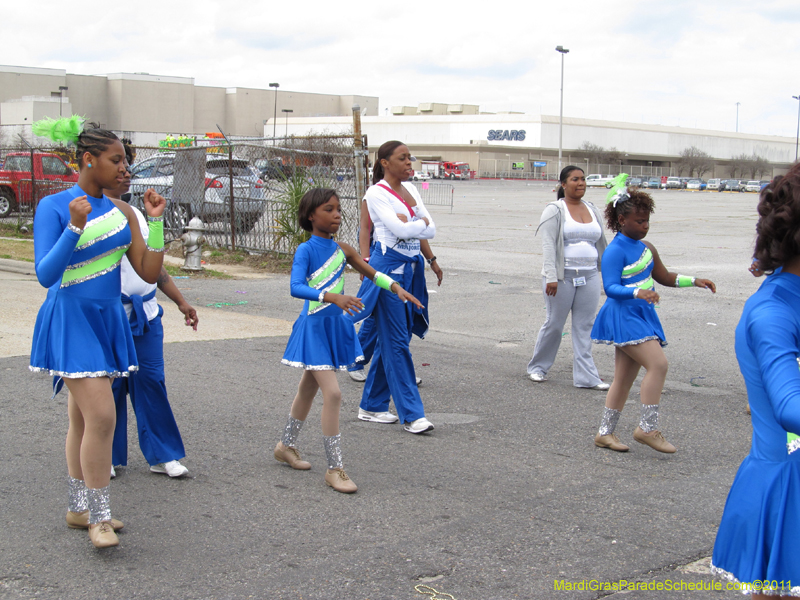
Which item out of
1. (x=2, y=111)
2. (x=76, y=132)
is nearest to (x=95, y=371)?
(x=76, y=132)

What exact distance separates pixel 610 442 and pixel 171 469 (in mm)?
2782

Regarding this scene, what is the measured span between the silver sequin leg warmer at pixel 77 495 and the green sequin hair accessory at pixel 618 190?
3741 mm

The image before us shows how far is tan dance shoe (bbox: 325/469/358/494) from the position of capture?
177 inches

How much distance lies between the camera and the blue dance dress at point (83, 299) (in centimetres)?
359

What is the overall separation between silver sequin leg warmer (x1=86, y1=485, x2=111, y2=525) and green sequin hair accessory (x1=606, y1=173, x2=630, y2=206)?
145 inches

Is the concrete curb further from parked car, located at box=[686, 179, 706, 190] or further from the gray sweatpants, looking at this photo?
parked car, located at box=[686, 179, 706, 190]

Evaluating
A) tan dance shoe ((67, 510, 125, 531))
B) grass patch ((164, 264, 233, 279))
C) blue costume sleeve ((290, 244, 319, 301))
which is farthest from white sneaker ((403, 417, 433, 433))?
grass patch ((164, 264, 233, 279))

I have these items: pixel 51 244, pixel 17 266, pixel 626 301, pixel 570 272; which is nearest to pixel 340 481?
pixel 51 244

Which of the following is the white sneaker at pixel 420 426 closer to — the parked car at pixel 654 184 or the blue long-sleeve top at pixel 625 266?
the blue long-sleeve top at pixel 625 266

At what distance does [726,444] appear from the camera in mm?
5539

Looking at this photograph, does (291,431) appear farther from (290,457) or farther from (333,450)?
(333,450)

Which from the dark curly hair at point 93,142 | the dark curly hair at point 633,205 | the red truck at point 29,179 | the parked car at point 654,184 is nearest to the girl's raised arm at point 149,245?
the dark curly hair at point 93,142

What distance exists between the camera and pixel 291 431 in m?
4.89

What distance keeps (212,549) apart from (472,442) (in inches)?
87.4
